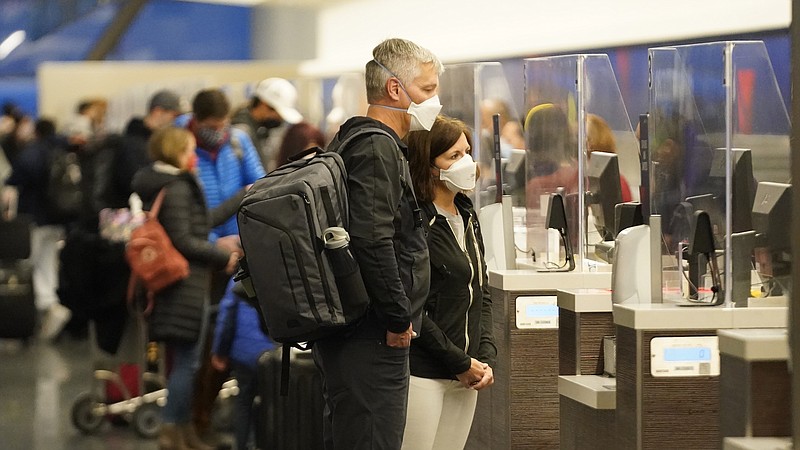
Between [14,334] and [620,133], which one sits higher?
[620,133]

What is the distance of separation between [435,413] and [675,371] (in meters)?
0.70

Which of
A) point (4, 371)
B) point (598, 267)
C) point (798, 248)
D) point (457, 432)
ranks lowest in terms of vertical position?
point (4, 371)

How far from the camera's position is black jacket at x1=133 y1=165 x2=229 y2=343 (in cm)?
631

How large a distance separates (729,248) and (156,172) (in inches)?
125

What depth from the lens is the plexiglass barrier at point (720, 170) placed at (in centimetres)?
394

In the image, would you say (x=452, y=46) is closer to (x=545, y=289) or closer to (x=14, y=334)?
(x=14, y=334)

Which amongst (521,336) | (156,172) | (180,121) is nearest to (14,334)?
(180,121)

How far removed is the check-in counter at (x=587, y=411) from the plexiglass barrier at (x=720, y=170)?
1.19ft

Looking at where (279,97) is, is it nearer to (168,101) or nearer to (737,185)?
(168,101)

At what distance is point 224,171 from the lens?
6996mm

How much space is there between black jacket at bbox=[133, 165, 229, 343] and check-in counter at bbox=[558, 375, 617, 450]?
2.28m

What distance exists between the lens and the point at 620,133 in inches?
194

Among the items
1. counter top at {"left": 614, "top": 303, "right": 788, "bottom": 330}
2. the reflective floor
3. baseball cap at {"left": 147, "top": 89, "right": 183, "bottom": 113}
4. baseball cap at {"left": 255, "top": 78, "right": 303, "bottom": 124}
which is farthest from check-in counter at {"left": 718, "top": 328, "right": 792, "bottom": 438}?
baseball cap at {"left": 147, "top": 89, "right": 183, "bottom": 113}

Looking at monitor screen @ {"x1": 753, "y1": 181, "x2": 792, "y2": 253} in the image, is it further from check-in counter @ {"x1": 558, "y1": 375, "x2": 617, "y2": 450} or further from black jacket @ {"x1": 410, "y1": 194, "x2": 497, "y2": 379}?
black jacket @ {"x1": 410, "y1": 194, "x2": 497, "y2": 379}
